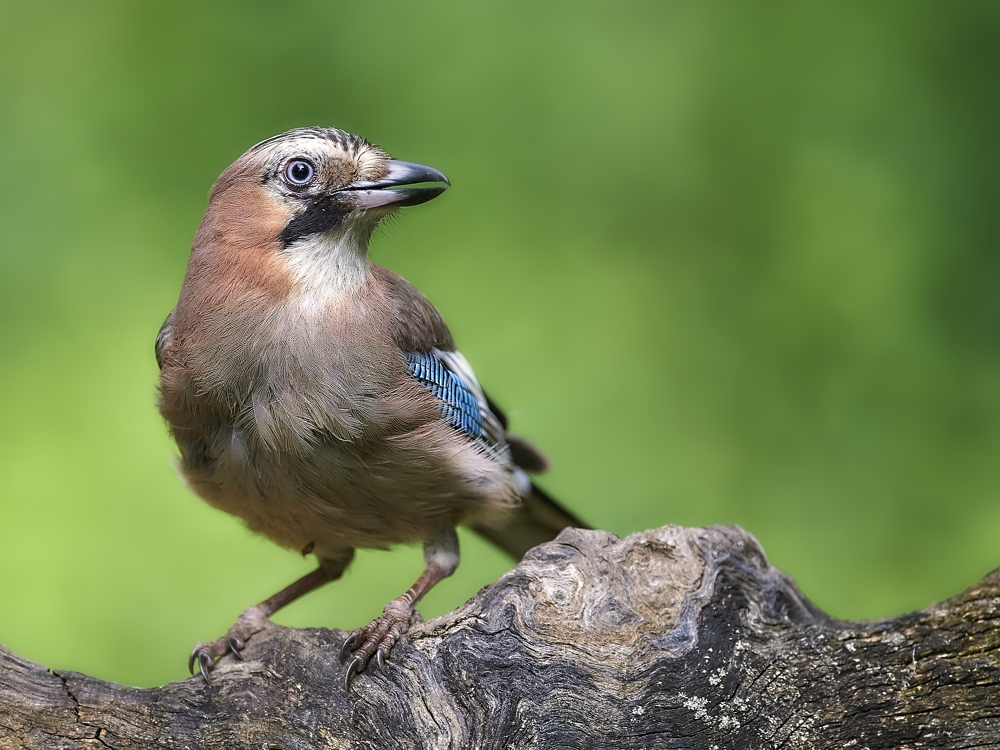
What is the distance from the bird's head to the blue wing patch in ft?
1.29

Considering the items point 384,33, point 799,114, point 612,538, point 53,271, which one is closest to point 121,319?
point 53,271

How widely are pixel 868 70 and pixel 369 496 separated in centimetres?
348

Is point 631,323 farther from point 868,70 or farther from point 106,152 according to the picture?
point 106,152

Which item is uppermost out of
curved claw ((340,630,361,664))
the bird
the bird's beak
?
the bird's beak

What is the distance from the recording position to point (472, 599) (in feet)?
10.8

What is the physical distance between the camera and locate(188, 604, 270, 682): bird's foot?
3.59 metres

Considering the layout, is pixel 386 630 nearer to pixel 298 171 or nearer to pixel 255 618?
pixel 255 618

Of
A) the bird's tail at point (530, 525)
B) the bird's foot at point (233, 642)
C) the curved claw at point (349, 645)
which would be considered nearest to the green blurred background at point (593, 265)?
the bird's tail at point (530, 525)

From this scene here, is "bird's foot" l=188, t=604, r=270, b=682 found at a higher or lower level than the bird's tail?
lower

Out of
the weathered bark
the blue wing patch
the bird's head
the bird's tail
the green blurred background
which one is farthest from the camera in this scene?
the green blurred background

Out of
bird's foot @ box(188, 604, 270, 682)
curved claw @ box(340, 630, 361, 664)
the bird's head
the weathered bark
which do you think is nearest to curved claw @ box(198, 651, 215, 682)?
bird's foot @ box(188, 604, 270, 682)

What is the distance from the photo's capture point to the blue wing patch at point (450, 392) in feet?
12.4

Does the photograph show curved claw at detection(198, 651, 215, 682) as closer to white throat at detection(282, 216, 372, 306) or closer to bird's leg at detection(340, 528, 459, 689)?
bird's leg at detection(340, 528, 459, 689)

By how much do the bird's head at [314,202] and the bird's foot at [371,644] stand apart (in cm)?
110
